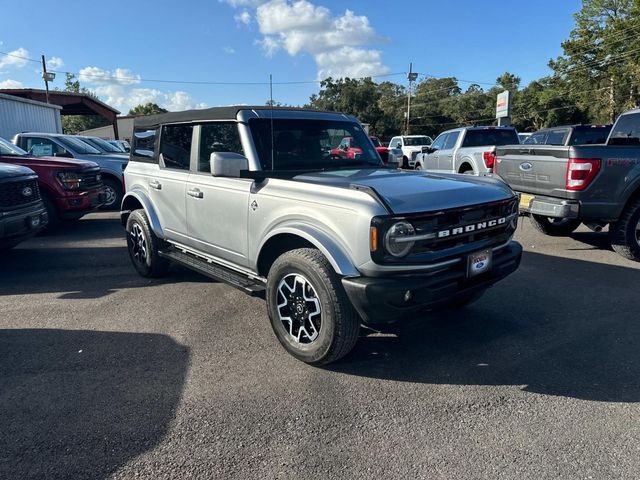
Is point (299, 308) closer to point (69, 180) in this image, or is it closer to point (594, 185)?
point (594, 185)

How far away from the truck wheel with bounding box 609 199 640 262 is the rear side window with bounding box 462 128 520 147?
523 cm

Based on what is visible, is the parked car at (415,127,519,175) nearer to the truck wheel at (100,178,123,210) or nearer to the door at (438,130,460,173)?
the door at (438,130,460,173)

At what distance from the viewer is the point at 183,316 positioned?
15.2ft

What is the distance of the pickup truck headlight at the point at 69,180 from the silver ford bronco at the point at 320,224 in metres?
4.20

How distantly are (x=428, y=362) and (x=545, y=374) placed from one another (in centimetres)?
84

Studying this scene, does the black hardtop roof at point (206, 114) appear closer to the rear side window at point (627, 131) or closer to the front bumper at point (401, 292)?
the front bumper at point (401, 292)

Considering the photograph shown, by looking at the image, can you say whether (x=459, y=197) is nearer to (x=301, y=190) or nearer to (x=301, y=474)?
(x=301, y=190)

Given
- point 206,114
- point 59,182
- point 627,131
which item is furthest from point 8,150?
point 627,131

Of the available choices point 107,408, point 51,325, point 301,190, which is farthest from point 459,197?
point 51,325

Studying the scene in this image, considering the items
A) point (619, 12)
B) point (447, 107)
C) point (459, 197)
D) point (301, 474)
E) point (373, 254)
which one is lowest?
point (301, 474)

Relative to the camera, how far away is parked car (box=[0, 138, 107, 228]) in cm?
830

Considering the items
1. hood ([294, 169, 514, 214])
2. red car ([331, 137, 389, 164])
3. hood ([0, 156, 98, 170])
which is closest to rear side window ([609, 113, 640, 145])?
hood ([294, 169, 514, 214])

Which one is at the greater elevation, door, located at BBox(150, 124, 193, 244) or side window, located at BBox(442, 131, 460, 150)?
side window, located at BBox(442, 131, 460, 150)

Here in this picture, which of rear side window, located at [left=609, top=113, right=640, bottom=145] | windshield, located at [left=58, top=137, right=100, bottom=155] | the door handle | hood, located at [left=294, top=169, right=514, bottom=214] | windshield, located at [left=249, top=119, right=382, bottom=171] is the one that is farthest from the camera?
windshield, located at [left=58, top=137, right=100, bottom=155]
